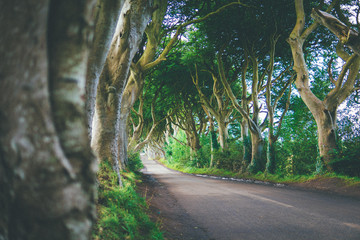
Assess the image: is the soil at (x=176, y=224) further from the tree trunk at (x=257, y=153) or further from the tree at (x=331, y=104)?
the tree trunk at (x=257, y=153)

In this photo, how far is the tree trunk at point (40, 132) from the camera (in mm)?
1188

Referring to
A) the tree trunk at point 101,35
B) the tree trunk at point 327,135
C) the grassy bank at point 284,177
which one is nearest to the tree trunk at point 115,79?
the tree trunk at point 101,35

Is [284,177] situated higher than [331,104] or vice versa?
[331,104]

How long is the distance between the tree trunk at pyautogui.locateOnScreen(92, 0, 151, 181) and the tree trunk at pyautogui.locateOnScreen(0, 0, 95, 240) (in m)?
5.99

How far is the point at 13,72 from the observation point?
1.21 meters

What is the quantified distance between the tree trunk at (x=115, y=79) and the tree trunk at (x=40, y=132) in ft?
19.7

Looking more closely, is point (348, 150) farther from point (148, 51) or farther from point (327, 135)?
point (148, 51)

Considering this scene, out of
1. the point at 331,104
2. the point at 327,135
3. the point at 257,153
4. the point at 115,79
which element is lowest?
the point at 257,153

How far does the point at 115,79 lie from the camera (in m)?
7.26

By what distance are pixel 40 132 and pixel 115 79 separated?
20.6 ft

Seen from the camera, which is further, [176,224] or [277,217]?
[277,217]

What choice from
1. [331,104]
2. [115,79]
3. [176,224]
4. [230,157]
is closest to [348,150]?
[331,104]

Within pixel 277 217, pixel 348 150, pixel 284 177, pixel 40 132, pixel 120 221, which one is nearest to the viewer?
pixel 40 132

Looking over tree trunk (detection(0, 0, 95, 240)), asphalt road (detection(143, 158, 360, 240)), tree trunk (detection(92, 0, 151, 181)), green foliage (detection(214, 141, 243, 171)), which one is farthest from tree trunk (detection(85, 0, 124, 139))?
green foliage (detection(214, 141, 243, 171))
